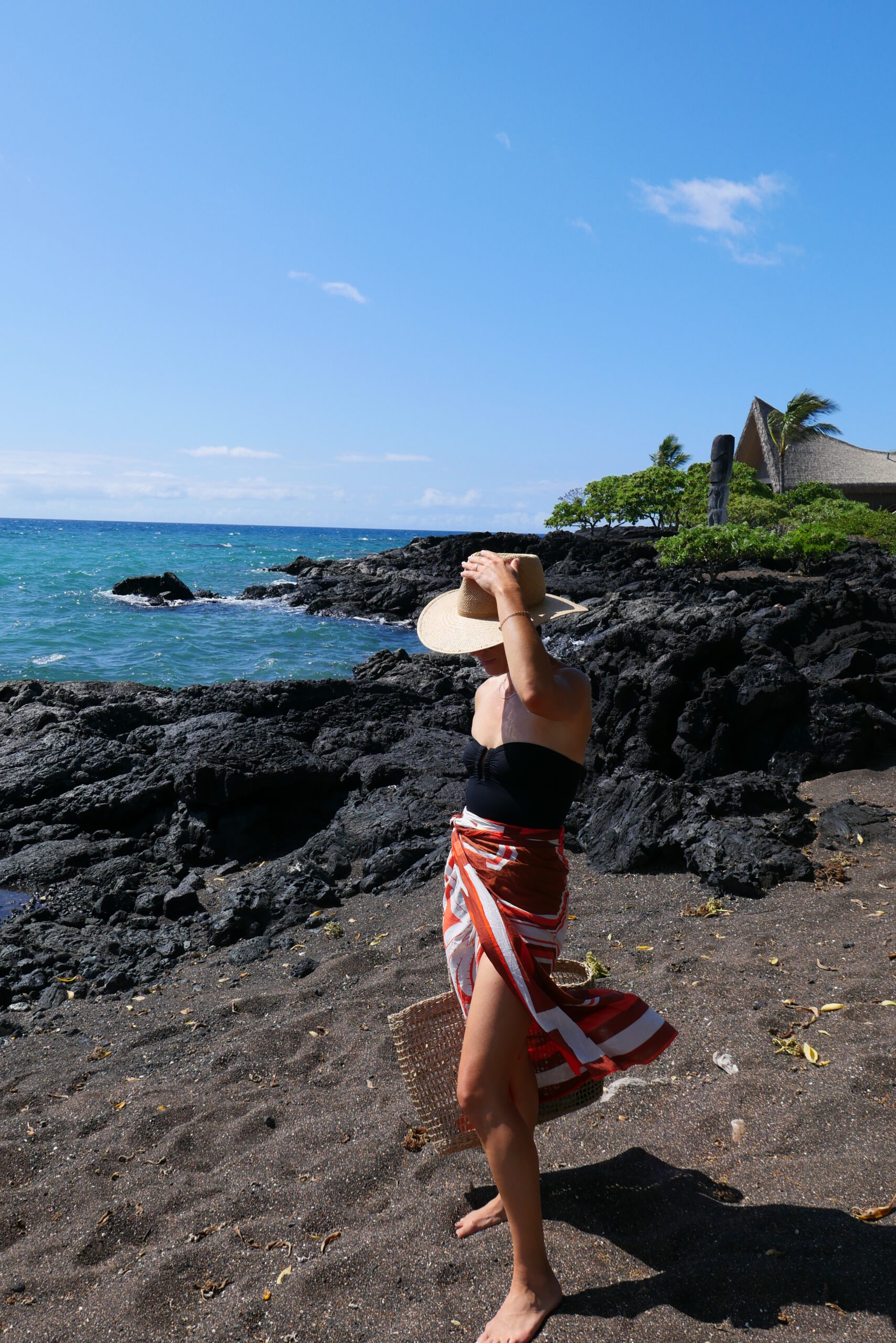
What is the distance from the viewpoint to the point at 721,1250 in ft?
7.30

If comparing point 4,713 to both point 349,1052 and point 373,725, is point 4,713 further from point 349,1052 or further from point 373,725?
point 349,1052

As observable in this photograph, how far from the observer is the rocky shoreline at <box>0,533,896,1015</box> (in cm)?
515

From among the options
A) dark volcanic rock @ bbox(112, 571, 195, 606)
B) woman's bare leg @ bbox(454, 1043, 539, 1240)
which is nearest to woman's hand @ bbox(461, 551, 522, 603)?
woman's bare leg @ bbox(454, 1043, 539, 1240)

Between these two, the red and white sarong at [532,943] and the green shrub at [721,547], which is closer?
the red and white sarong at [532,943]

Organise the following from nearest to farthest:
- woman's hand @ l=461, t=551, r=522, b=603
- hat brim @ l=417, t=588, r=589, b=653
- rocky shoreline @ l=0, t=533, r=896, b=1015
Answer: woman's hand @ l=461, t=551, r=522, b=603 → hat brim @ l=417, t=588, r=589, b=653 → rocky shoreline @ l=0, t=533, r=896, b=1015

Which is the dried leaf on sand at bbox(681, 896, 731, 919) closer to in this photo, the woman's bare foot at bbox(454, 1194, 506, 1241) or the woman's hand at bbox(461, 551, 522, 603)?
the woman's bare foot at bbox(454, 1194, 506, 1241)

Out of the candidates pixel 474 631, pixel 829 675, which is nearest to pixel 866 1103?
pixel 474 631

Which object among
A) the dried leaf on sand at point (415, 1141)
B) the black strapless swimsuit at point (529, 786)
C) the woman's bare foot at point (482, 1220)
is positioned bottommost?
the dried leaf on sand at point (415, 1141)

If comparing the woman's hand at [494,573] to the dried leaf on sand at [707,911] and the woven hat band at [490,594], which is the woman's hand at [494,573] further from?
the dried leaf on sand at [707,911]

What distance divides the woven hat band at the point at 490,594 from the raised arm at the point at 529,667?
10 cm

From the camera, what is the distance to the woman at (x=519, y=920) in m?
2.09

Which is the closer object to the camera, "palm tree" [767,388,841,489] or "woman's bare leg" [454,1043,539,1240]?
"woman's bare leg" [454,1043,539,1240]

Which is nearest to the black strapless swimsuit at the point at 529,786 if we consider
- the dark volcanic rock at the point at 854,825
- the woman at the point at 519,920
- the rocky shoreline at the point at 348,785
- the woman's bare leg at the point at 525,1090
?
the woman at the point at 519,920

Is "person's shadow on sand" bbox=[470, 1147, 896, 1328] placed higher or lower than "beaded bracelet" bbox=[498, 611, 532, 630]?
lower
